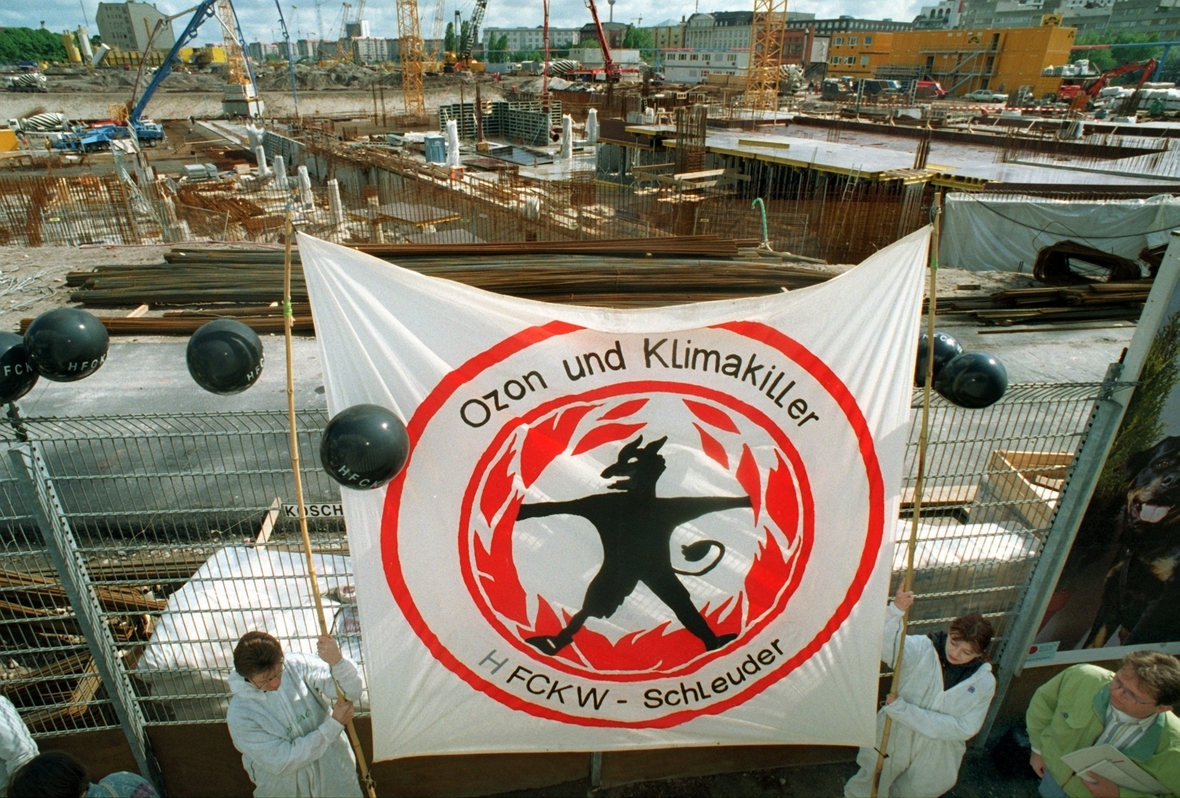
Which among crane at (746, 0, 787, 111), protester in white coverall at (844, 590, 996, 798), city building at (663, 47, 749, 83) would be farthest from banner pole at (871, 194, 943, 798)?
city building at (663, 47, 749, 83)

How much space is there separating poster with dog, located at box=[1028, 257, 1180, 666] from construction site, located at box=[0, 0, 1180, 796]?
0.22 metres

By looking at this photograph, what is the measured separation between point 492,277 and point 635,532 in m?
5.04

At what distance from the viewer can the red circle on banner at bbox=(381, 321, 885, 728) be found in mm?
2838

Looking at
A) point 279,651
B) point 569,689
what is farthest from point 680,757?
point 279,651

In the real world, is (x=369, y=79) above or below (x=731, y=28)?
below

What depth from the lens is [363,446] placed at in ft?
8.29

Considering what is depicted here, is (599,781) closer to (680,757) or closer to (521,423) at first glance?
(680,757)

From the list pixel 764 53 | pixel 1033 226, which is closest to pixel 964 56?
pixel 764 53

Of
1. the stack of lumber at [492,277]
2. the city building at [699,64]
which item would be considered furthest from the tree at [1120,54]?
the stack of lumber at [492,277]

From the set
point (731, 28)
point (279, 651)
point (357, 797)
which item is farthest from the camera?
point (731, 28)

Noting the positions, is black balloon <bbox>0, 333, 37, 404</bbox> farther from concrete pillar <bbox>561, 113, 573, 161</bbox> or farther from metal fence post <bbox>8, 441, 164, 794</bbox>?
concrete pillar <bbox>561, 113, 573, 161</bbox>

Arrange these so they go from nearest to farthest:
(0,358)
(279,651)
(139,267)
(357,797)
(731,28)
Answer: (0,358)
(279,651)
(357,797)
(139,267)
(731,28)

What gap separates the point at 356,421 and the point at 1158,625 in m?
4.82

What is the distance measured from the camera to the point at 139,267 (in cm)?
985
